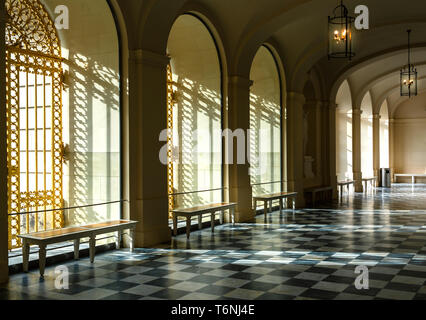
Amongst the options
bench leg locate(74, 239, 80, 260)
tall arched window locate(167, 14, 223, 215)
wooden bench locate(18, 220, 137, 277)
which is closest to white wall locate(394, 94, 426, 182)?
tall arched window locate(167, 14, 223, 215)

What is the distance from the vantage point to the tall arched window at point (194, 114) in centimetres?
1272

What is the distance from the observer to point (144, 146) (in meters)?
9.55

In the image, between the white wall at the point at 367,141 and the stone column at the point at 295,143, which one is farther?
the white wall at the point at 367,141

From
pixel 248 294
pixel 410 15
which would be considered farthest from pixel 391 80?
pixel 248 294

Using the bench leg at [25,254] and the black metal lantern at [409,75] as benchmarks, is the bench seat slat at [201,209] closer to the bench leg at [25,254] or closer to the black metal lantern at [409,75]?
the bench leg at [25,254]

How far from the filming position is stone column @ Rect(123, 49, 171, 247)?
31.0 ft

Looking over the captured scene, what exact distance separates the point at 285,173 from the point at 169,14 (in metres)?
8.37

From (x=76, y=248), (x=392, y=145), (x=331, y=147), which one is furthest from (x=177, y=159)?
(x=392, y=145)

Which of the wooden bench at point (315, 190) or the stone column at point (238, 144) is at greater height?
the stone column at point (238, 144)

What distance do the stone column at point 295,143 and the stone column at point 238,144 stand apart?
351 cm

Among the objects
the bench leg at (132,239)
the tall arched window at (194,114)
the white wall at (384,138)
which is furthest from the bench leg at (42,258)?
the white wall at (384,138)

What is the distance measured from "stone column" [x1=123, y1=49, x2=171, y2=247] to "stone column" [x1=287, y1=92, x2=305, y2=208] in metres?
7.62

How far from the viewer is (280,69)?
16078 millimetres
